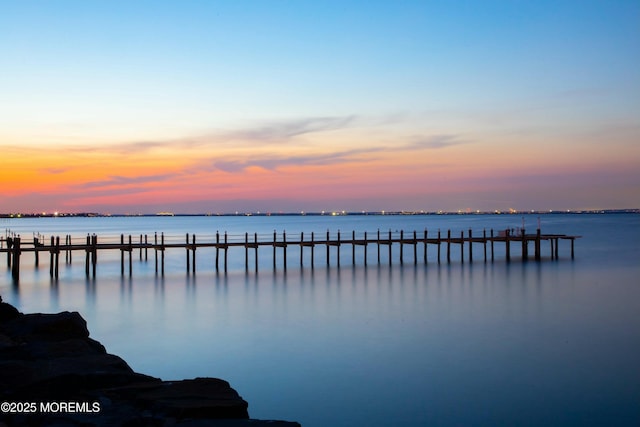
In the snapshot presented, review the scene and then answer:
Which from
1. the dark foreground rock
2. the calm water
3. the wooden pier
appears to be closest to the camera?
the dark foreground rock

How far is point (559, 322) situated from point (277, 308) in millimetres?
9547

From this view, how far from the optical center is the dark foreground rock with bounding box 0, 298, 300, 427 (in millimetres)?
7184

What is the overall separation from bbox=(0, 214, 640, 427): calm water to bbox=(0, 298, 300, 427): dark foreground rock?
3064mm

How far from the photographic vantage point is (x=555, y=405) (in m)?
11.2

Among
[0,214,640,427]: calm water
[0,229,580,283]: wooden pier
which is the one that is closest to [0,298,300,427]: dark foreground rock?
[0,214,640,427]: calm water

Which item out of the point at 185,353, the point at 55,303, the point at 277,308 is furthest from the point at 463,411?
the point at 55,303

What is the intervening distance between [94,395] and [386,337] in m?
10.3

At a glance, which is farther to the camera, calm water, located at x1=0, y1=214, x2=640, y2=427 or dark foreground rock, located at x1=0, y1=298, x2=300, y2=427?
calm water, located at x1=0, y1=214, x2=640, y2=427

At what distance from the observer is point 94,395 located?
26.3ft

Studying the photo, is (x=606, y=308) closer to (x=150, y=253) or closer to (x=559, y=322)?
(x=559, y=322)

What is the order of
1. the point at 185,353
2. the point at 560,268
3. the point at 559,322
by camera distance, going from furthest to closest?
the point at 560,268, the point at 559,322, the point at 185,353

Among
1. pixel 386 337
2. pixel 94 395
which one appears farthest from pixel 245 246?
pixel 94 395

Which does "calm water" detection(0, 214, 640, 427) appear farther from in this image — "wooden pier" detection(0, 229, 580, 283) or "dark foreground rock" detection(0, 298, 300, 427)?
"dark foreground rock" detection(0, 298, 300, 427)

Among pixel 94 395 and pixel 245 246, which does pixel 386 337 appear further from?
pixel 245 246
